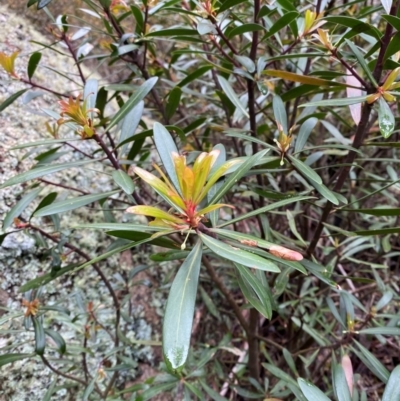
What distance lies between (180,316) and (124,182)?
0.25 m

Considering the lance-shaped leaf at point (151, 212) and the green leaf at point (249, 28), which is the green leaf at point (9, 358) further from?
the green leaf at point (249, 28)

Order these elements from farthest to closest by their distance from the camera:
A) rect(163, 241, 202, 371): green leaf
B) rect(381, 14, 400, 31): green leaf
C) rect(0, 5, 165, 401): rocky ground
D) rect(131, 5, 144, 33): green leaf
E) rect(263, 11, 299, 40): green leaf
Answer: rect(0, 5, 165, 401): rocky ground
rect(131, 5, 144, 33): green leaf
rect(263, 11, 299, 40): green leaf
rect(381, 14, 400, 31): green leaf
rect(163, 241, 202, 371): green leaf

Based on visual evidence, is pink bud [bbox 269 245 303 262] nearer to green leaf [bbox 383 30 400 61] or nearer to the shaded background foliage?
the shaded background foliage

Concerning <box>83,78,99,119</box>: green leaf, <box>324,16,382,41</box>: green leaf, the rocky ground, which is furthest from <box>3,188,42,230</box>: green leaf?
<box>324,16,382,41</box>: green leaf

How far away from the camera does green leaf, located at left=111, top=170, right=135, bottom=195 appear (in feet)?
1.75

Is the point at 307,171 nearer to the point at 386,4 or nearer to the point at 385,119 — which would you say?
the point at 385,119

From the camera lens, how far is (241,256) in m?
0.40

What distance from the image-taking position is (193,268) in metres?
0.43

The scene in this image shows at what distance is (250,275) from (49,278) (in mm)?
470

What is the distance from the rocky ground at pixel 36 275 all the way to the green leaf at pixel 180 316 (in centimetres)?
43

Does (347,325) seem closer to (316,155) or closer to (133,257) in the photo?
(316,155)

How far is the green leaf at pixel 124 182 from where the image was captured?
0.53 meters

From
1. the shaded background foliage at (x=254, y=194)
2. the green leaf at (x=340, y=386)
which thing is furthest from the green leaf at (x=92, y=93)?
the green leaf at (x=340, y=386)

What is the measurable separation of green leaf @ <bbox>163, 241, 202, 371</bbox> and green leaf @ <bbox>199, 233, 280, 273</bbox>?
0.03 meters
